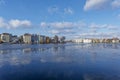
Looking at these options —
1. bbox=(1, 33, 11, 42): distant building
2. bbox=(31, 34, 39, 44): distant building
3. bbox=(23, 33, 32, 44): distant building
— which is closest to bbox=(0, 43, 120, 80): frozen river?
bbox=(23, 33, 32, 44): distant building

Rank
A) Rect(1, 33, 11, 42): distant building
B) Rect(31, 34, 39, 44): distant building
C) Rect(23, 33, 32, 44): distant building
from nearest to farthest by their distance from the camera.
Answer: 1. Rect(1, 33, 11, 42): distant building
2. Rect(23, 33, 32, 44): distant building
3. Rect(31, 34, 39, 44): distant building

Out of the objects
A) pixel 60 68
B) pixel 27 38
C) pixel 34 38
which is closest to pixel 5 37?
pixel 27 38

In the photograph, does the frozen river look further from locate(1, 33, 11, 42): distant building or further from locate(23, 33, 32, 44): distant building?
locate(1, 33, 11, 42): distant building

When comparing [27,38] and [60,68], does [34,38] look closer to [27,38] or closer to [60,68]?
[27,38]

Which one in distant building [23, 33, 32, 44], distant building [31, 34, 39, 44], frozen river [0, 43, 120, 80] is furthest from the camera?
distant building [31, 34, 39, 44]

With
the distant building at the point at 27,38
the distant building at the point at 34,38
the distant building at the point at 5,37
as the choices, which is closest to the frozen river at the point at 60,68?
the distant building at the point at 27,38

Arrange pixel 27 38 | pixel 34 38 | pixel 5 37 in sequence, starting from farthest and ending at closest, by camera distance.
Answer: pixel 34 38, pixel 27 38, pixel 5 37

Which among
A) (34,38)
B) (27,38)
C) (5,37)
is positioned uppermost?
(5,37)

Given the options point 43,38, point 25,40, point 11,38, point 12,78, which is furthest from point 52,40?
point 12,78

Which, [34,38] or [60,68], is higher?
[34,38]

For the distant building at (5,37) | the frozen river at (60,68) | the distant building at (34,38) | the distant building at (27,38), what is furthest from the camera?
the distant building at (34,38)

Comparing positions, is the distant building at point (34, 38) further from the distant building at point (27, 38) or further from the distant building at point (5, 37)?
the distant building at point (5, 37)

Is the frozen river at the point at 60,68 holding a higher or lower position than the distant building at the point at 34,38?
lower

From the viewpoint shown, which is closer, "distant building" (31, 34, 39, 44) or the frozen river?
the frozen river
